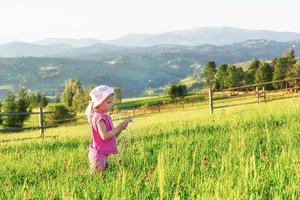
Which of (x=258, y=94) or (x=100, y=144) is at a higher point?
(x=100, y=144)

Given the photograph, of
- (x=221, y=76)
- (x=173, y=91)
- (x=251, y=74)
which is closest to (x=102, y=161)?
(x=173, y=91)

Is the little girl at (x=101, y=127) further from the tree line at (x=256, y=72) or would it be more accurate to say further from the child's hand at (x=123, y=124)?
the tree line at (x=256, y=72)

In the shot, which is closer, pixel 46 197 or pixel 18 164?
pixel 46 197

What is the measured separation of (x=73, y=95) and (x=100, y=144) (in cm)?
14547

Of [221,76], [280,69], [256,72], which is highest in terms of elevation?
[280,69]

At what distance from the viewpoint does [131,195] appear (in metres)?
3.75

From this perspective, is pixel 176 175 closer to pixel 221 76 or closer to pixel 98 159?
pixel 98 159

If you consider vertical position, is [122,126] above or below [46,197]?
above

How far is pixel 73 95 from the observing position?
150 m

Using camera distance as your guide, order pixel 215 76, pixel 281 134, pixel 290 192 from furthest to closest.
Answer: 1. pixel 215 76
2. pixel 281 134
3. pixel 290 192

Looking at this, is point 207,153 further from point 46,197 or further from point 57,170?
point 46,197

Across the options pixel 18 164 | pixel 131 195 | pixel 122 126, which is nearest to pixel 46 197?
pixel 131 195

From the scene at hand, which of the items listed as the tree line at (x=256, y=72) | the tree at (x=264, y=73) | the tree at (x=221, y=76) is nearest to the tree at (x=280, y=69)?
the tree line at (x=256, y=72)

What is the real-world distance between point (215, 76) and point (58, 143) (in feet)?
474
